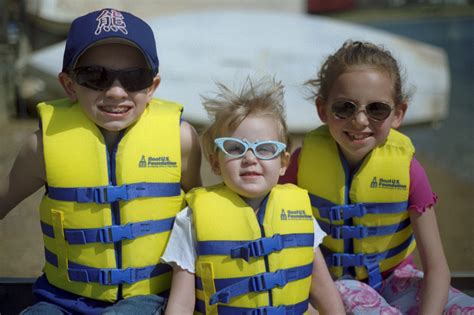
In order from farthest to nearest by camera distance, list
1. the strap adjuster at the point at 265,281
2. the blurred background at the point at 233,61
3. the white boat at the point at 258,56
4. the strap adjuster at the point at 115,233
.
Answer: the white boat at the point at 258,56 < the blurred background at the point at 233,61 < the strap adjuster at the point at 115,233 < the strap adjuster at the point at 265,281

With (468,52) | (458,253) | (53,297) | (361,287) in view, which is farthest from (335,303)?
(468,52)

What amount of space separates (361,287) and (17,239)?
324 cm

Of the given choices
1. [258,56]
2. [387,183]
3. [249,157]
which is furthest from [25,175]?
[258,56]

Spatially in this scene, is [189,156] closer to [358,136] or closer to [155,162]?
[155,162]

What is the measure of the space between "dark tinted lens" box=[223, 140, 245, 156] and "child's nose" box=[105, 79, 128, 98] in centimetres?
38

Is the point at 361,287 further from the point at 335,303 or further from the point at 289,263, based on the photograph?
the point at 289,263

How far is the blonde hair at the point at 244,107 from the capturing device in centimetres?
224

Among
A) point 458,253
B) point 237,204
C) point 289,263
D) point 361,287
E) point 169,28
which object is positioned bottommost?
point 458,253

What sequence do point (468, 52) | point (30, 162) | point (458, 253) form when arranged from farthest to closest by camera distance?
point (468, 52), point (458, 253), point (30, 162)

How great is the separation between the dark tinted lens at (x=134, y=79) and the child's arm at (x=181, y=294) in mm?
624

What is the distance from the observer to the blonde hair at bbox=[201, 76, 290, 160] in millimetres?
2238

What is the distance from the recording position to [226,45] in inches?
356

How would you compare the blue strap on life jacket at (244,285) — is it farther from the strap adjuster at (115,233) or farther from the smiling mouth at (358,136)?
the smiling mouth at (358,136)

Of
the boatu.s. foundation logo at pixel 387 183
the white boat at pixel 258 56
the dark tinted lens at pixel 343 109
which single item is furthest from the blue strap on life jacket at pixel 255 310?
the white boat at pixel 258 56
